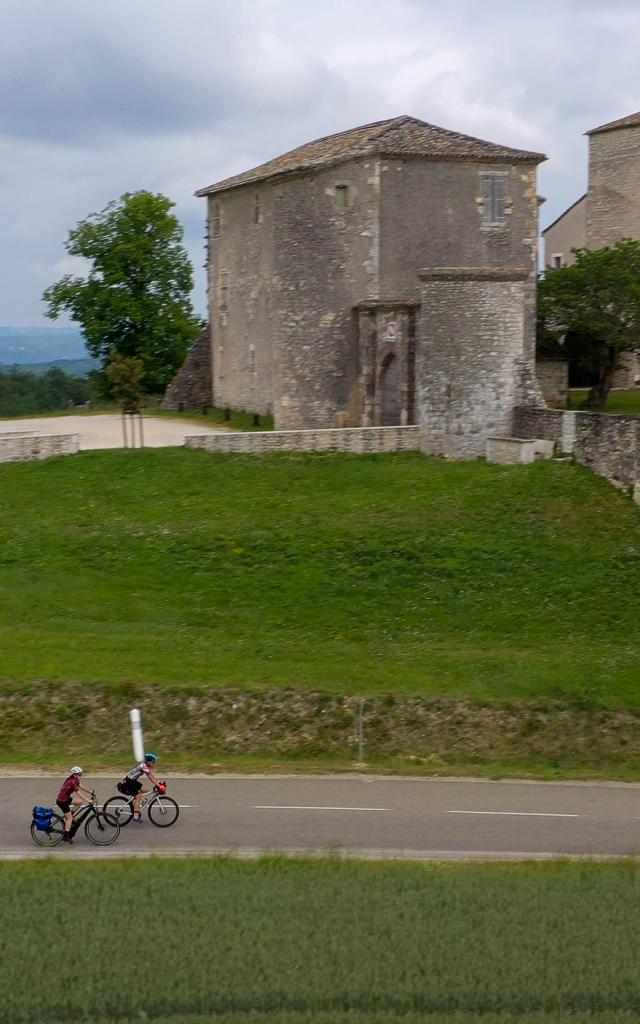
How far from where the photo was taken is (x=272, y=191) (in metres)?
44.2

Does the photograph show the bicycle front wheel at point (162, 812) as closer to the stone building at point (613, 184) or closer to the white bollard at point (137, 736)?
the white bollard at point (137, 736)

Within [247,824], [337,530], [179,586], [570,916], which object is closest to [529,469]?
[337,530]

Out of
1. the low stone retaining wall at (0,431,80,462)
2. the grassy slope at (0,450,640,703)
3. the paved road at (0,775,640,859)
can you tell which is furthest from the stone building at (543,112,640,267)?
the paved road at (0,775,640,859)

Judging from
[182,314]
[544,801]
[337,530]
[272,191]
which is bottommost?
[544,801]

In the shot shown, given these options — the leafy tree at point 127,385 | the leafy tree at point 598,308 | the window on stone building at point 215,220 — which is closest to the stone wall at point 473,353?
the leafy tree at point 598,308

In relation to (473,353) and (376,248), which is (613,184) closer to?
(376,248)

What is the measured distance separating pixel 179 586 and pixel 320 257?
15.0 m

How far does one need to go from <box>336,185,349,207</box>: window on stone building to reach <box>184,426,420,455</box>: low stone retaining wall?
7.33 m

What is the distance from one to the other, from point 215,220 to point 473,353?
698 inches

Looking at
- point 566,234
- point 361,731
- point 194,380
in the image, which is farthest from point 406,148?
point 361,731

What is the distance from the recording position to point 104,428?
47250 mm

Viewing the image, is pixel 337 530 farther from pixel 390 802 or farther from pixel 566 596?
pixel 390 802

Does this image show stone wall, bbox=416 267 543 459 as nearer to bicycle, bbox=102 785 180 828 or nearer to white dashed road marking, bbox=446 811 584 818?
white dashed road marking, bbox=446 811 584 818

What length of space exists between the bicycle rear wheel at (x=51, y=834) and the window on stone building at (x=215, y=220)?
113 feet
